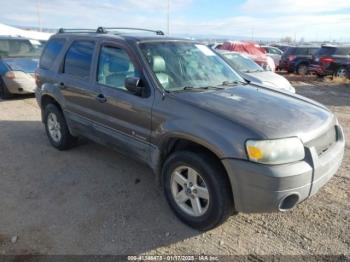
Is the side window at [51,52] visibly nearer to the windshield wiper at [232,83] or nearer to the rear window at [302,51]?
the windshield wiper at [232,83]

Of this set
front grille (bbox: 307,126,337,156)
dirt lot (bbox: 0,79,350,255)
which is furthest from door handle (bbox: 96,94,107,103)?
front grille (bbox: 307,126,337,156)

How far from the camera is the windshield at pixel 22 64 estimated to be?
361 inches

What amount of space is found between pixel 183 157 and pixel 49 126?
3181 mm

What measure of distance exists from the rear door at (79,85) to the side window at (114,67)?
18cm

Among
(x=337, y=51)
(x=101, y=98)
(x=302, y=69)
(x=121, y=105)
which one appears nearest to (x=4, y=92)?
(x=101, y=98)

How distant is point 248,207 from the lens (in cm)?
278

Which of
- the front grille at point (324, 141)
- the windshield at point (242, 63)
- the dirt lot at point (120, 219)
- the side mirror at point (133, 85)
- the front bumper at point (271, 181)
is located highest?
the side mirror at point (133, 85)

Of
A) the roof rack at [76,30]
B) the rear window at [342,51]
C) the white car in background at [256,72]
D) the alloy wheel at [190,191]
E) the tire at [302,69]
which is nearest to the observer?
the alloy wheel at [190,191]

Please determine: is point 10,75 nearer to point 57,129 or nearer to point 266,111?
point 57,129

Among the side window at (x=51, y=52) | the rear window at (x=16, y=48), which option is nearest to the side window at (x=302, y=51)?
the rear window at (x=16, y=48)

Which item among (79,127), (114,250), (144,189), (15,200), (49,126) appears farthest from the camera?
(49,126)

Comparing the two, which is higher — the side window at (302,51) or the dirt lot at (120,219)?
the side window at (302,51)

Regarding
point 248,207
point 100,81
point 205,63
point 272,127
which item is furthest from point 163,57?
point 248,207

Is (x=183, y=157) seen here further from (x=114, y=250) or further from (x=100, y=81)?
(x=100, y=81)
